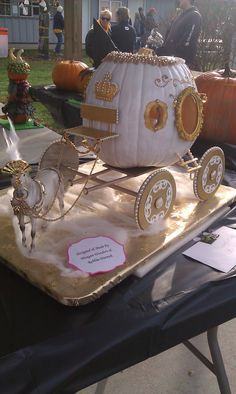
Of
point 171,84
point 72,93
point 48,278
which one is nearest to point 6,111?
point 72,93

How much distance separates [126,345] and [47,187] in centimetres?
33

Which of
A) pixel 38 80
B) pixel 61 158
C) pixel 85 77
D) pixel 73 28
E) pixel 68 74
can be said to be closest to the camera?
pixel 61 158

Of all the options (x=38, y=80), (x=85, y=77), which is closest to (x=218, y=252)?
(x=85, y=77)

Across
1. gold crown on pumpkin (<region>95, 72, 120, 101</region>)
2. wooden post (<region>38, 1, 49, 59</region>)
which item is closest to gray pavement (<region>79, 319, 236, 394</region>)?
gold crown on pumpkin (<region>95, 72, 120, 101</region>)

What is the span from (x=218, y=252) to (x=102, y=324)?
0.31 meters

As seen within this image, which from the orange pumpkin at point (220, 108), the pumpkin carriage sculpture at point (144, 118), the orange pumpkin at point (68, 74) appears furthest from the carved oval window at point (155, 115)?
the orange pumpkin at point (68, 74)

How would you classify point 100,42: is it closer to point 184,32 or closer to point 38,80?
point 184,32

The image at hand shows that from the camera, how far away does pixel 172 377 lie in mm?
1201

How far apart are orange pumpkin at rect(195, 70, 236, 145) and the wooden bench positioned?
891 mm

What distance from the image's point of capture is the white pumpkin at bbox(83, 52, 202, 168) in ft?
2.68

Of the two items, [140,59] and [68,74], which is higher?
[140,59]

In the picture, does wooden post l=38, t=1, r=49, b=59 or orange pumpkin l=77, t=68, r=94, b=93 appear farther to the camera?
wooden post l=38, t=1, r=49, b=59

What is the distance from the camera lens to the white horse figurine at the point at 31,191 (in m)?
0.66

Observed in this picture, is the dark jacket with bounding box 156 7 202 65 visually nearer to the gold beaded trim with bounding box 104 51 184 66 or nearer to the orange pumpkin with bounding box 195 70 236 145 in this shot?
the orange pumpkin with bounding box 195 70 236 145
